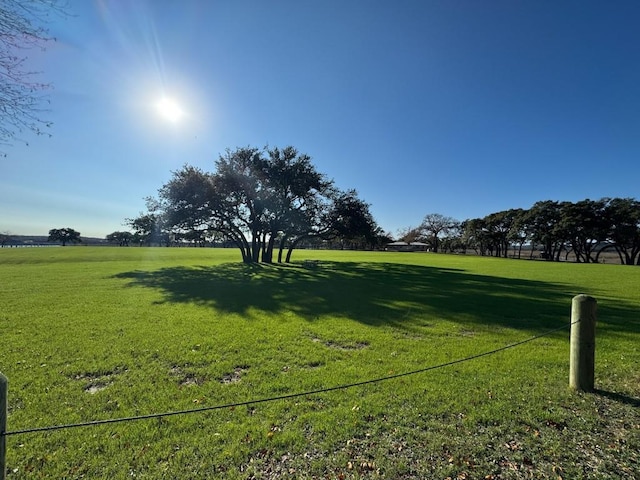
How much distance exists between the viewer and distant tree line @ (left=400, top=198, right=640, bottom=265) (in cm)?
4228

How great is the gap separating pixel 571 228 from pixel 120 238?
441 ft

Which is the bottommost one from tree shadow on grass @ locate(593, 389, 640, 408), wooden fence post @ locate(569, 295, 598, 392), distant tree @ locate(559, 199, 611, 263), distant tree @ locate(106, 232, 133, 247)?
tree shadow on grass @ locate(593, 389, 640, 408)

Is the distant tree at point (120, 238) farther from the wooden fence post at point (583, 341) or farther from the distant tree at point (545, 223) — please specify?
the wooden fence post at point (583, 341)

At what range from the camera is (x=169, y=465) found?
2715mm

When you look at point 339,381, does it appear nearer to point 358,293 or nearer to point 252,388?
point 252,388

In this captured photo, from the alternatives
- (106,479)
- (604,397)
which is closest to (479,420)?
(604,397)

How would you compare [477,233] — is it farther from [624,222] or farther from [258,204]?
[258,204]

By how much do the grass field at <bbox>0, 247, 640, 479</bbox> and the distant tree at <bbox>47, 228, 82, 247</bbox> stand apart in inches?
5001

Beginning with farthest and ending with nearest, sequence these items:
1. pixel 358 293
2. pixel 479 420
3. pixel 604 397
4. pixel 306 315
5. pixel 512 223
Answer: pixel 512 223
pixel 358 293
pixel 306 315
pixel 604 397
pixel 479 420

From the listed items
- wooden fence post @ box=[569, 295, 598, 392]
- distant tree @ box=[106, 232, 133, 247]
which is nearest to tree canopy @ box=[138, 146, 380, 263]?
wooden fence post @ box=[569, 295, 598, 392]

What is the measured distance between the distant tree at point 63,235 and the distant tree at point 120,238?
11598 mm

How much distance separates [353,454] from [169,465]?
169 cm

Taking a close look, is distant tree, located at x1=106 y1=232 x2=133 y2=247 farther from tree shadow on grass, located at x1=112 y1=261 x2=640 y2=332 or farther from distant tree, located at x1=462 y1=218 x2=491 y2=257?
tree shadow on grass, located at x1=112 y1=261 x2=640 y2=332

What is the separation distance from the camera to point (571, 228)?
149ft
